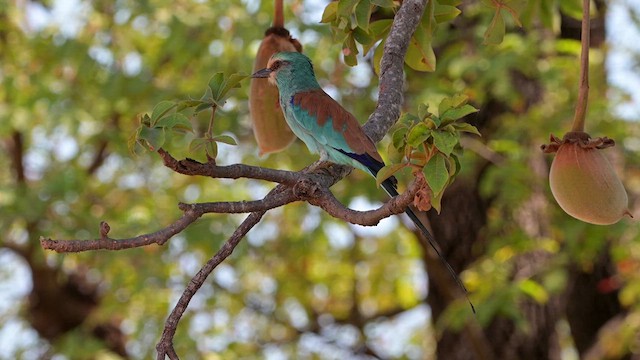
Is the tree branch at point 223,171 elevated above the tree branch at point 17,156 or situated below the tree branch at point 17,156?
below

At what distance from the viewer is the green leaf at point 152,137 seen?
3.67 ft

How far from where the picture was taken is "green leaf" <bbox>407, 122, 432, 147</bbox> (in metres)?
1.07

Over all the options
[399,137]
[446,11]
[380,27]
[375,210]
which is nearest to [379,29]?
[380,27]

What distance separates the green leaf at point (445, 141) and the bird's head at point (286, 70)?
57 cm

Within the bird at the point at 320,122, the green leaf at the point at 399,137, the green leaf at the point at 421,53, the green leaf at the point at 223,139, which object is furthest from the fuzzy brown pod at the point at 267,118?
the green leaf at the point at 399,137

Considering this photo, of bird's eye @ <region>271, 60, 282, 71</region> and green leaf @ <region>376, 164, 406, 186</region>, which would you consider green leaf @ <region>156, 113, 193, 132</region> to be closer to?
green leaf @ <region>376, 164, 406, 186</region>

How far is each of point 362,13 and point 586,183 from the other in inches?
15.3

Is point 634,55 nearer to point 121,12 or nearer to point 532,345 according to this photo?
point 532,345

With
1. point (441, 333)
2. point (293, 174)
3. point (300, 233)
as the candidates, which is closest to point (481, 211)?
point (441, 333)

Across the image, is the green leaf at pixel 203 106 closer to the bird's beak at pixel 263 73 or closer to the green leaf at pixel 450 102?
the green leaf at pixel 450 102

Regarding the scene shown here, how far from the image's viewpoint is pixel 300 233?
15.9 feet

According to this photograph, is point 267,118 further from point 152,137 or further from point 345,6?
point 152,137

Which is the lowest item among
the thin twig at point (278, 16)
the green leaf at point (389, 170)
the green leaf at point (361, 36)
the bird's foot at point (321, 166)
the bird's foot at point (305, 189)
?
the green leaf at point (389, 170)

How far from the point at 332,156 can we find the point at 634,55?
3.12 m
